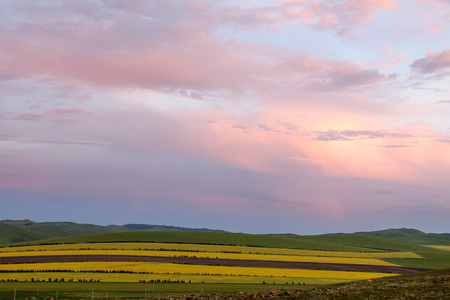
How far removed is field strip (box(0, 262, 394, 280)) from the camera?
5858 cm

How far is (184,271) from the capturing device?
61.0m

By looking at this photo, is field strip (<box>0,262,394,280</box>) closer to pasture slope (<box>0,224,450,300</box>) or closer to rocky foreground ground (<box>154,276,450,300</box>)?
pasture slope (<box>0,224,450,300</box>)

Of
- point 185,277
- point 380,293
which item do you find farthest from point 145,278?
point 380,293

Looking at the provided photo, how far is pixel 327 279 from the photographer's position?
59.5 m

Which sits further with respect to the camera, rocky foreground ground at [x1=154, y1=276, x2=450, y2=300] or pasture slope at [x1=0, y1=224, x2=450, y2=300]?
pasture slope at [x1=0, y1=224, x2=450, y2=300]

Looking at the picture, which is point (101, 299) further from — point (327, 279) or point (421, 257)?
point (421, 257)

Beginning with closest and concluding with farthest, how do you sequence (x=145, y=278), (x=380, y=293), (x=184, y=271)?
1. (x=380, y=293)
2. (x=145, y=278)
3. (x=184, y=271)

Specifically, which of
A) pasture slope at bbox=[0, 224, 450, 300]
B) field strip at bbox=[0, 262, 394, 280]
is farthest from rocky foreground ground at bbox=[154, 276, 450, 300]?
field strip at bbox=[0, 262, 394, 280]

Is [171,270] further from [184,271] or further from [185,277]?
[185,277]

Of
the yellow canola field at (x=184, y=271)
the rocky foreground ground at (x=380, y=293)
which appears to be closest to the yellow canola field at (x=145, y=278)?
the yellow canola field at (x=184, y=271)

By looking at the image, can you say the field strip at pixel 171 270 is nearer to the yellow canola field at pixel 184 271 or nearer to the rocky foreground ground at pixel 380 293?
the yellow canola field at pixel 184 271

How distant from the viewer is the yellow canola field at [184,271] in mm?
55125

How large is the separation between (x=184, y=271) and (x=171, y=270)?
2047 millimetres

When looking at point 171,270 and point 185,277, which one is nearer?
point 185,277
